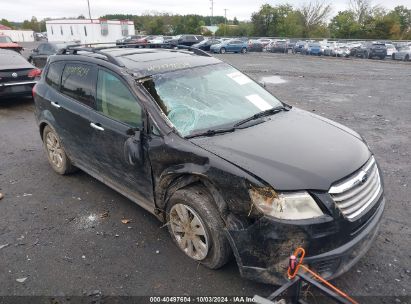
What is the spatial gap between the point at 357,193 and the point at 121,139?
224 centimetres

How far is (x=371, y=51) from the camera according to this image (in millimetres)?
29484

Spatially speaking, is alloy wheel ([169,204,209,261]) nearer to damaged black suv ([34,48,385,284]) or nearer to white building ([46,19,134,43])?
damaged black suv ([34,48,385,284])

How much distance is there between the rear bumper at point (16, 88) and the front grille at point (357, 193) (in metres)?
9.05

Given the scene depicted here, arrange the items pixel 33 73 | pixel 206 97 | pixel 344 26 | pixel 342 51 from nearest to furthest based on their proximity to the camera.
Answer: pixel 206 97 → pixel 33 73 → pixel 342 51 → pixel 344 26

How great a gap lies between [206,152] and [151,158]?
2.15 feet

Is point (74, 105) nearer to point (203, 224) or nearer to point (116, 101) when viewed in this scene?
point (116, 101)

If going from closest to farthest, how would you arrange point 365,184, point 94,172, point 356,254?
1. point 356,254
2. point 365,184
3. point 94,172

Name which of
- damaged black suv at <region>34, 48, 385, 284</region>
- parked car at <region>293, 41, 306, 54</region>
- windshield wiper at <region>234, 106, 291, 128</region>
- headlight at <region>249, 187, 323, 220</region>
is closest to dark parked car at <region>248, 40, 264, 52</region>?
parked car at <region>293, 41, 306, 54</region>

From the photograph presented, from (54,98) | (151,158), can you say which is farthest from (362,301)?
(54,98)

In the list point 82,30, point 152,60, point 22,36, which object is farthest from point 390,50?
point 22,36

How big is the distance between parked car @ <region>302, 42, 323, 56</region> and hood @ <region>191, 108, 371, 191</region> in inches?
1281

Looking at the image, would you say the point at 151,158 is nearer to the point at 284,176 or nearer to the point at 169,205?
the point at 169,205

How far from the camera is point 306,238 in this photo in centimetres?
250

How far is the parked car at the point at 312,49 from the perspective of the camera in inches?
1315
